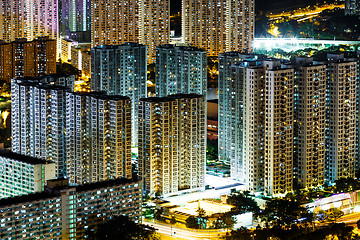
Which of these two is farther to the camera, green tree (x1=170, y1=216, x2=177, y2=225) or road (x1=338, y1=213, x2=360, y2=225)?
road (x1=338, y1=213, x2=360, y2=225)

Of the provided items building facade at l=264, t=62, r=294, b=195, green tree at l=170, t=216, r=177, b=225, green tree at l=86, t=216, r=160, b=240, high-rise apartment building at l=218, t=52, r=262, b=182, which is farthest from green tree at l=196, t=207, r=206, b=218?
high-rise apartment building at l=218, t=52, r=262, b=182

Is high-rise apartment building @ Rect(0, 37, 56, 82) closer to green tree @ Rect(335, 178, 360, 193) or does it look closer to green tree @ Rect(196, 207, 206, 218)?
green tree @ Rect(335, 178, 360, 193)

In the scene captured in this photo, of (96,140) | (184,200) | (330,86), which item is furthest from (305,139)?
(96,140)

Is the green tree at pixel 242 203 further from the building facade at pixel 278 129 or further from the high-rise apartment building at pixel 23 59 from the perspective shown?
the high-rise apartment building at pixel 23 59

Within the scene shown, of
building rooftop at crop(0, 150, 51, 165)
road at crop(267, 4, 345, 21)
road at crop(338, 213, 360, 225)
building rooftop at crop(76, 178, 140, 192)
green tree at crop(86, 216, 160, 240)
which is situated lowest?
road at crop(338, 213, 360, 225)

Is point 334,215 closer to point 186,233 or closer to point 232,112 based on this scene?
point 186,233

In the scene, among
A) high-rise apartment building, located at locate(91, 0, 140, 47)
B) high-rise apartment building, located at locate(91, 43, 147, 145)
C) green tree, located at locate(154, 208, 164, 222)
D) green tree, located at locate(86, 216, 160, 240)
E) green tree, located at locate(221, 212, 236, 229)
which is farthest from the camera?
high-rise apartment building, located at locate(91, 0, 140, 47)

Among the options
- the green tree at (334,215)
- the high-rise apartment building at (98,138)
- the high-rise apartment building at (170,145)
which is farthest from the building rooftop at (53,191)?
the green tree at (334,215)

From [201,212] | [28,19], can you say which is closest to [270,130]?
[201,212]
